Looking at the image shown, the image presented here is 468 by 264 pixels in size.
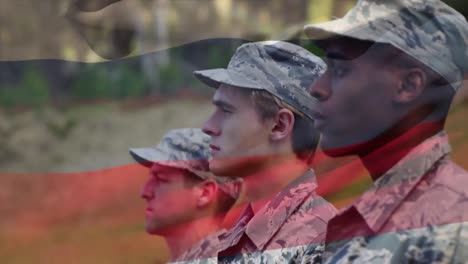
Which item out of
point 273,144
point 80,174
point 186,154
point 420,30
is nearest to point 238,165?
point 273,144

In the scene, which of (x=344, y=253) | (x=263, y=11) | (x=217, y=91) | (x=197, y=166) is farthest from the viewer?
(x=197, y=166)

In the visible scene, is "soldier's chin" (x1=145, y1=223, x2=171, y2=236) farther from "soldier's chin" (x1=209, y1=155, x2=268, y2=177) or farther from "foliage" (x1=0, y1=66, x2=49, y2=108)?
"foliage" (x1=0, y1=66, x2=49, y2=108)

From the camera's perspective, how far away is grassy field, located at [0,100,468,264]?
1398 millimetres

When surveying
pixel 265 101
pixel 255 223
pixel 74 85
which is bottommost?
pixel 255 223

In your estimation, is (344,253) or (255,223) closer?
(344,253)

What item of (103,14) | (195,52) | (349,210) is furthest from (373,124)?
(103,14)

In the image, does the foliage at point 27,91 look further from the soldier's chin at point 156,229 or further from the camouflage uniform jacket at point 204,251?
the camouflage uniform jacket at point 204,251

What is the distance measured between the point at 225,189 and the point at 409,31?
0.54 m

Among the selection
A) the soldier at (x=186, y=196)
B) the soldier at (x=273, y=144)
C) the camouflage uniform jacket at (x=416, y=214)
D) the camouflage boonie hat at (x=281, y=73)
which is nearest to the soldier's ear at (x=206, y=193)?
the soldier at (x=186, y=196)

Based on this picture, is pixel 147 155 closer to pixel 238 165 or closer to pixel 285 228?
pixel 238 165

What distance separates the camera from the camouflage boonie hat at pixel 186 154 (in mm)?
1563

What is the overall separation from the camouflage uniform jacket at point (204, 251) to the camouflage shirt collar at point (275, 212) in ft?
0.35

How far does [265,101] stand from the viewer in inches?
65.2

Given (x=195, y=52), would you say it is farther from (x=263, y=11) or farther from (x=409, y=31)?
(x=409, y=31)
